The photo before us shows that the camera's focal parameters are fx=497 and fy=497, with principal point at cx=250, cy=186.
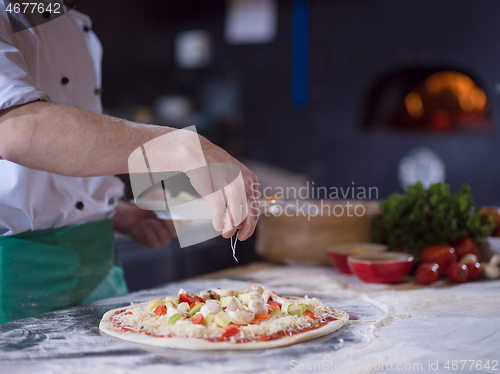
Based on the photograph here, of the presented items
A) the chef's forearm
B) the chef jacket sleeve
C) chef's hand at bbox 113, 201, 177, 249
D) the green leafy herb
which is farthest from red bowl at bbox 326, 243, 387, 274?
the chef jacket sleeve

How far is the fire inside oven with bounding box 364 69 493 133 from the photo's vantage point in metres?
4.23

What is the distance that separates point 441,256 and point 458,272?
0.09 meters

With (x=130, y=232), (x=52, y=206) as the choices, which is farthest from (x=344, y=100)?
(x=52, y=206)

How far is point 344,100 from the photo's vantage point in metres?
4.78

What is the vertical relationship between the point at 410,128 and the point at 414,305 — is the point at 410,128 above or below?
above

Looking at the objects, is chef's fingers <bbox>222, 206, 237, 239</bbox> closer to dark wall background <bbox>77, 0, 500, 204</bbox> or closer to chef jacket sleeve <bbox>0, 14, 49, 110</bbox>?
chef jacket sleeve <bbox>0, 14, 49, 110</bbox>

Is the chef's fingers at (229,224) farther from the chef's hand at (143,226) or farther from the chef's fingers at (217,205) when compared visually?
the chef's hand at (143,226)

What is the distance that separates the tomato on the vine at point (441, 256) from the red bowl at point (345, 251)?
148 mm

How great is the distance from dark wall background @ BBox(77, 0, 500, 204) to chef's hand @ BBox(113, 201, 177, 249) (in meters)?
2.97

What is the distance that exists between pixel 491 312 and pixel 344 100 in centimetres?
371

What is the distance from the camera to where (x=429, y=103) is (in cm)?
446

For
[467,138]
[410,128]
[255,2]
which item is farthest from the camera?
[255,2]

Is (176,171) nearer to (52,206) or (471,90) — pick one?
(52,206)

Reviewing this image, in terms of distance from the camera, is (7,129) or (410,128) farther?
(410,128)
